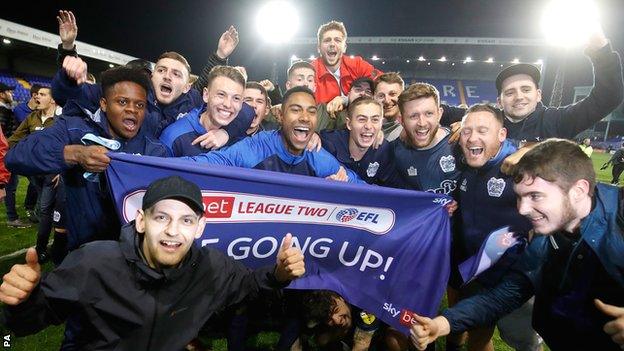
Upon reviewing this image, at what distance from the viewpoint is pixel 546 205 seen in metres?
2.05

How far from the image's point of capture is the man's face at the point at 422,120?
3.32 meters

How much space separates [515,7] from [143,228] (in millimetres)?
35527

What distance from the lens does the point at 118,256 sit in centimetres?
197

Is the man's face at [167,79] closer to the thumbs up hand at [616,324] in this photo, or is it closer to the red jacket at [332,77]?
the red jacket at [332,77]

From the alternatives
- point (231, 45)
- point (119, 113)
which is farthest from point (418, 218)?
point (231, 45)

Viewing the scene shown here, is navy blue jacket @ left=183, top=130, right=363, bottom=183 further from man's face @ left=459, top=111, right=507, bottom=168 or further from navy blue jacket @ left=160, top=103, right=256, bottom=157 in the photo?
man's face @ left=459, top=111, right=507, bottom=168

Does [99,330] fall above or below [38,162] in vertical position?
below

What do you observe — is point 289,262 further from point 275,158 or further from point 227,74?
point 227,74

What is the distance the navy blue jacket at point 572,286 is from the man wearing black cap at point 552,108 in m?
1.48

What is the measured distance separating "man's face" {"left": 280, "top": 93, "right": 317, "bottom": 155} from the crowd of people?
1 centimetres

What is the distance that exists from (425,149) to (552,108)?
1277 millimetres

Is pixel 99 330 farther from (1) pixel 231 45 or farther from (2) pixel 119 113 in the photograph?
(1) pixel 231 45

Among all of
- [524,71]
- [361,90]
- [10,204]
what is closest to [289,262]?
[524,71]

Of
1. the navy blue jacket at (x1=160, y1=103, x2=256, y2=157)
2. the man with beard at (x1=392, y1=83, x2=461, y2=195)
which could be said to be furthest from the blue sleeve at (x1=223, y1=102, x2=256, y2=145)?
the man with beard at (x1=392, y1=83, x2=461, y2=195)
